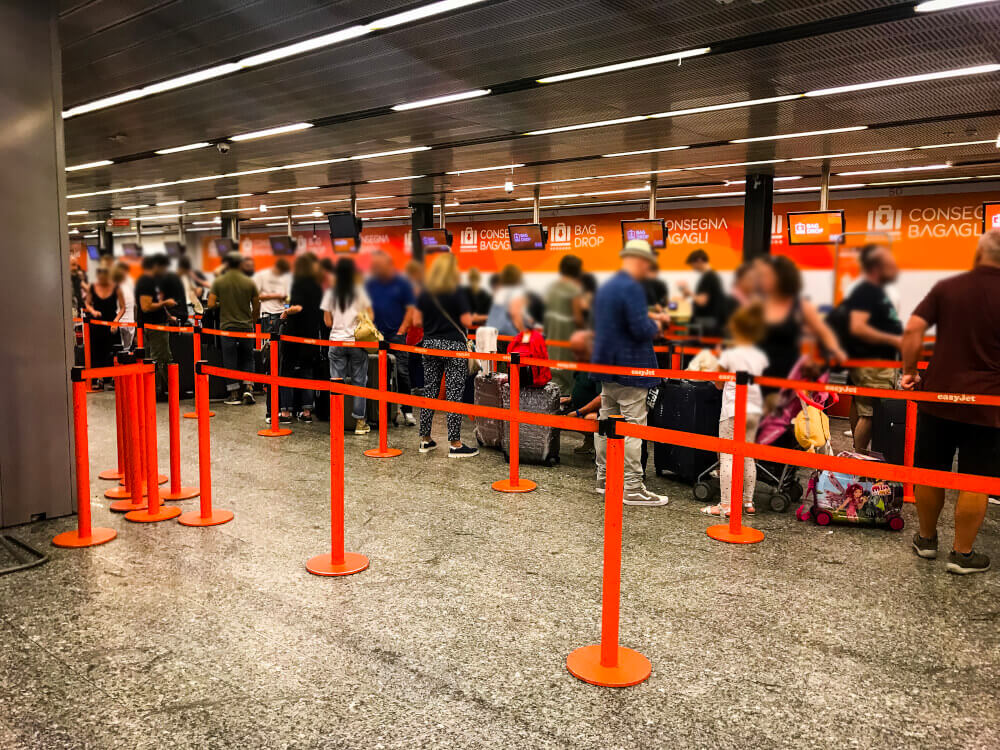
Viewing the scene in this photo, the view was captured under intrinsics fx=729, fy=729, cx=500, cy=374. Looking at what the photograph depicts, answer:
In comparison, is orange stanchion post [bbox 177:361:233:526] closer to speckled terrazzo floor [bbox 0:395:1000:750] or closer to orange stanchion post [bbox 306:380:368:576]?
speckled terrazzo floor [bbox 0:395:1000:750]

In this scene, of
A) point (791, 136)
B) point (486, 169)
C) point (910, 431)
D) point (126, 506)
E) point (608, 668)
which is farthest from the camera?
point (486, 169)

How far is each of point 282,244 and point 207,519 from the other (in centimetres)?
385

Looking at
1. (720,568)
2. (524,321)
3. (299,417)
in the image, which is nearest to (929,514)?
(720,568)

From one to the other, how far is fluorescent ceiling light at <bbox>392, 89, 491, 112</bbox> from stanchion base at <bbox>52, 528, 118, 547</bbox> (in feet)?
18.4

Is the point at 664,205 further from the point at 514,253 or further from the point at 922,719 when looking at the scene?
the point at 514,253

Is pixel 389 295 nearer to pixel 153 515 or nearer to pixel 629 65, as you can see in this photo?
pixel 153 515

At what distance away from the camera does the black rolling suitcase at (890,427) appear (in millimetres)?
6020

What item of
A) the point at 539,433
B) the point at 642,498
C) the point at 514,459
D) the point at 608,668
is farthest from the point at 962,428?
the point at 539,433

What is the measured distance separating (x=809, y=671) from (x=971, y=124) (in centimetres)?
876

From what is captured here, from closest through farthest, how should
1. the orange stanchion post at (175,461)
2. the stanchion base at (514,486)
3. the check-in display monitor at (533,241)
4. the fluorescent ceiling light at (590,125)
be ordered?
1. the check-in display monitor at (533,241)
2. the orange stanchion post at (175,461)
3. the stanchion base at (514,486)
4. the fluorescent ceiling light at (590,125)

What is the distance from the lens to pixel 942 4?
5.14 meters

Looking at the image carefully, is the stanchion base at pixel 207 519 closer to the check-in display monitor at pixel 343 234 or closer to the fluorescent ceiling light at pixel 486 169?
the check-in display monitor at pixel 343 234

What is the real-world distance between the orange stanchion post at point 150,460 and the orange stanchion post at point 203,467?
18 cm

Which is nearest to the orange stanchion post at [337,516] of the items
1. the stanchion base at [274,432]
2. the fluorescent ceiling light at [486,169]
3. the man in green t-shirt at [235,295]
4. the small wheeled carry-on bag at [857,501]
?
the man in green t-shirt at [235,295]
